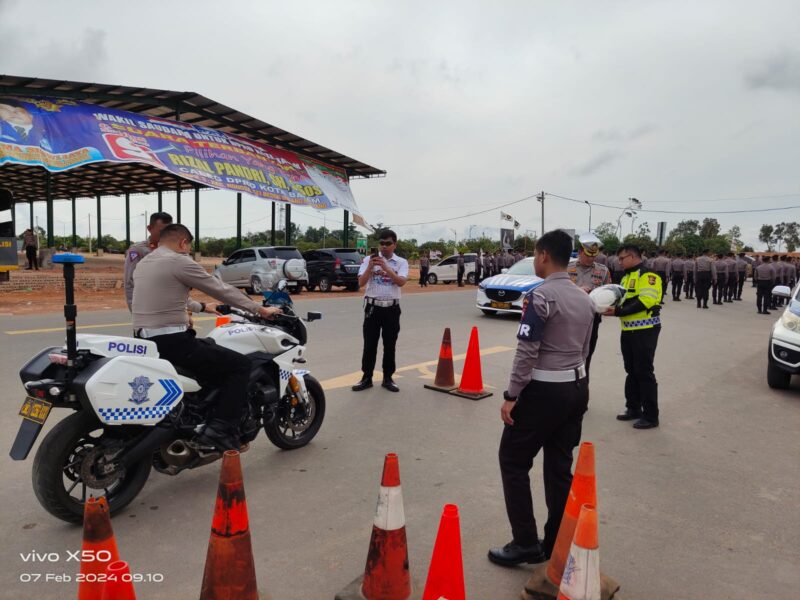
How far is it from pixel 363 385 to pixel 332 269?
1511cm

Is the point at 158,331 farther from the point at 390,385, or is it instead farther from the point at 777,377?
the point at 777,377

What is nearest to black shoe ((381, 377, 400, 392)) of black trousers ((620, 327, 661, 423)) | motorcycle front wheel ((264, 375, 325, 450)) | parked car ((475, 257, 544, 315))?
motorcycle front wheel ((264, 375, 325, 450))

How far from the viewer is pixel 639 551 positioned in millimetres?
3273

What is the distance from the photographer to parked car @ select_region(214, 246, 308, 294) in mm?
19594

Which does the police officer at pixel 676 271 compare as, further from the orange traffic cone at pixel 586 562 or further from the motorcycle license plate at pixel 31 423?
the motorcycle license plate at pixel 31 423

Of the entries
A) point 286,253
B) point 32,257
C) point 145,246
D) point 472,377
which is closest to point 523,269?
point 472,377

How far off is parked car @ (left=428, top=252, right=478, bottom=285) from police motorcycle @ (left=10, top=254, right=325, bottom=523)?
25590 mm

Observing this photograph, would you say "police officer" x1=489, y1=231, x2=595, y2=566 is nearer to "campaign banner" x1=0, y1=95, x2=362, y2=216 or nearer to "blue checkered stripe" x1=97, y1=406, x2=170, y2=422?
"blue checkered stripe" x1=97, y1=406, x2=170, y2=422

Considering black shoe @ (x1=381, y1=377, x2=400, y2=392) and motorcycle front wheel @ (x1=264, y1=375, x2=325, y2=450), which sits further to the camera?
black shoe @ (x1=381, y1=377, x2=400, y2=392)

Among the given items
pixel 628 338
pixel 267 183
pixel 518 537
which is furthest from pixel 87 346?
pixel 267 183

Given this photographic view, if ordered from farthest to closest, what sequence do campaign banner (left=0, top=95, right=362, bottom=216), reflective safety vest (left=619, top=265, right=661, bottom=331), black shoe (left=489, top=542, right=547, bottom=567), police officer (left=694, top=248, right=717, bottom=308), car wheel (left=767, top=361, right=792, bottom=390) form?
police officer (left=694, top=248, right=717, bottom=308), campaign banner (left=0, top=95, right=362, bottom=216), car wheel (left=767, top=361, right=792, bottom=390), reflective safety vest (left=619, top=265, right=661, bottom=331), black shoe (left=489, top=542, right=547, bottom=567)

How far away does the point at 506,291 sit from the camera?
13.4 metres

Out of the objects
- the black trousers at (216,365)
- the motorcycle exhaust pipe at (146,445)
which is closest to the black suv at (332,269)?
the black trousers at (216,365)

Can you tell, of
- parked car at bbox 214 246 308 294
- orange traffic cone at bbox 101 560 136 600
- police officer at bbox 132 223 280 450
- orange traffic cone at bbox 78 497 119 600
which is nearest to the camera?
orange traffic cone at bbox 101 560 136 600
